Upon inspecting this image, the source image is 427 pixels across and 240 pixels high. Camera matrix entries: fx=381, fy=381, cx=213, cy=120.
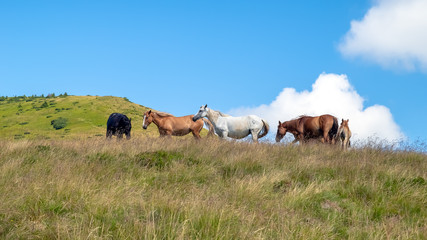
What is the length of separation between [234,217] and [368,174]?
211 inches

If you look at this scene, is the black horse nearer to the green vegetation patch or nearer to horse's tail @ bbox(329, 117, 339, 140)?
horse's tail @ bbox(329, 117, 339, 140)

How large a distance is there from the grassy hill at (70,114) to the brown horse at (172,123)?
41515mm

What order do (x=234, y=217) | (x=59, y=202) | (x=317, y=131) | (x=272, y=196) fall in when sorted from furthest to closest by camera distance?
(x=317, y=131), (x=272, y=196), (x=59, y=202), (x=234, y=217)

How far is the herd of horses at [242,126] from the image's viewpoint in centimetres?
1727

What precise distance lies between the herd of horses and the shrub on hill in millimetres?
52001

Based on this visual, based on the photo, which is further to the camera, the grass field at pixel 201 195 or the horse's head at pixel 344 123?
the horse's head at pixel 344 123

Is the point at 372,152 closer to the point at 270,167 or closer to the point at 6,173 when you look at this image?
the point at 270,167

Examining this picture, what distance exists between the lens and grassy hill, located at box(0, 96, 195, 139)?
211ft

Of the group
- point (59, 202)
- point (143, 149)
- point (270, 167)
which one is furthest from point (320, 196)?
point (143, 149)

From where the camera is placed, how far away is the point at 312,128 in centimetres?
1784

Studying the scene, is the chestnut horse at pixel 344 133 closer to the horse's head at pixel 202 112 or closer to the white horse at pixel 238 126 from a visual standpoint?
the white horse at pixel 238 126

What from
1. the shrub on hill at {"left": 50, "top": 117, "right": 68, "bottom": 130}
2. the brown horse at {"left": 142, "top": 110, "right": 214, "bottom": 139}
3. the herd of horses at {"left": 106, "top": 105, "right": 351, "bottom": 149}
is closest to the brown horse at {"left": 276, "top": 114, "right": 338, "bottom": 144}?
the herd of horses at {"left": 106, "top": 105, "right": 351, "bottom": 149}

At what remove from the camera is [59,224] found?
450 cm

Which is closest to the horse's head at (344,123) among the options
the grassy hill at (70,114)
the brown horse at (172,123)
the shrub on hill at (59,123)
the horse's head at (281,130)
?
the horse's head at (281,130)
